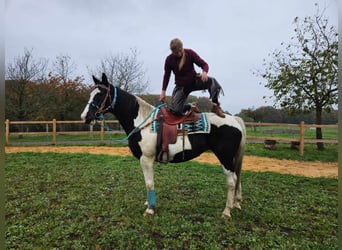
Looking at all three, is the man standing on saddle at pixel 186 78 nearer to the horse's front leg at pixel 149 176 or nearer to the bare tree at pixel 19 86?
the horse's front leg at pixel 149 176

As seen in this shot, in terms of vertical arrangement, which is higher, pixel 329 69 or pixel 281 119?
pixel 329 69

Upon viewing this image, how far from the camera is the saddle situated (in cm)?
322

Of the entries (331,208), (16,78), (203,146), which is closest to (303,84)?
(331,208)

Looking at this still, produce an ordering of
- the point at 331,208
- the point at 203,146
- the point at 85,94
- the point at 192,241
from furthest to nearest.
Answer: the point at 85,94 → the point at 331,208 → the point at 203,146 → the point at 192,241

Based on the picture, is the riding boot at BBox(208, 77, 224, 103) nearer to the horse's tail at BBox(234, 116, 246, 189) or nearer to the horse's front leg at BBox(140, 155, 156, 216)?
the horse's tail at BBox(234, 116, 246, 189)

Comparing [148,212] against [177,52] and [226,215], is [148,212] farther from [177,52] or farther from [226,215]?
[177,52]

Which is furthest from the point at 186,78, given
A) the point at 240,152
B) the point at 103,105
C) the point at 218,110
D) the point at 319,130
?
the point at 319,130

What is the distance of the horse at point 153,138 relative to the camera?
329 cm

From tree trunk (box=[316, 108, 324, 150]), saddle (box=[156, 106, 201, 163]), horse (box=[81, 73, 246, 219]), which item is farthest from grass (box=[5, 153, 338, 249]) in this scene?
tree trunk (box=[316, 108, 324, 150])

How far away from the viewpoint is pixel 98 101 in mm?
3309

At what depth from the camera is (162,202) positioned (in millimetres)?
3840

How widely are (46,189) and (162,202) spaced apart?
8.32 ft

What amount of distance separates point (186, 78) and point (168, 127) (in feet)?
2.58

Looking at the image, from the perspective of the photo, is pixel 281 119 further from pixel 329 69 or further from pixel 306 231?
pixel 306 231
